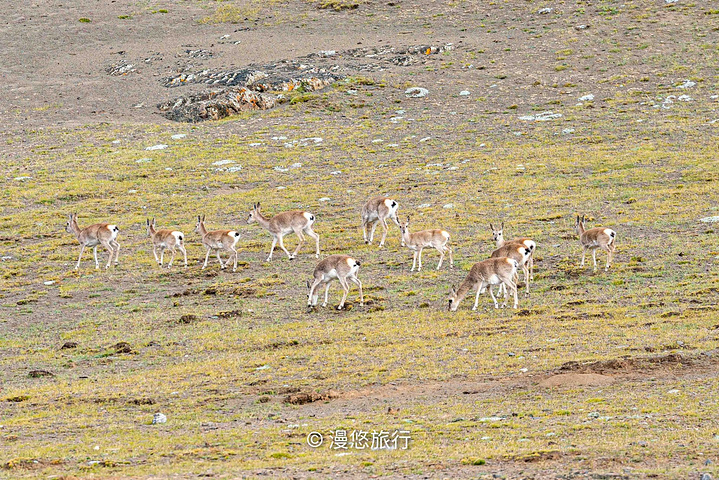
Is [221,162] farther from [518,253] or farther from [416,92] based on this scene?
[518,253]

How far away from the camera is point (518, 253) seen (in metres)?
23.2

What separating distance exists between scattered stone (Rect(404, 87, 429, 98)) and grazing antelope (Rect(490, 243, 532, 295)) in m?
34.6

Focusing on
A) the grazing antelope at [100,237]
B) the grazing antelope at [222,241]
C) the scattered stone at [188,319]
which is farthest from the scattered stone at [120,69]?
the scattered stone at [188,319]

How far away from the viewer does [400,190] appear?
129 ft

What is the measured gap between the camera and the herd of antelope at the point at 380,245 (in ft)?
73.8

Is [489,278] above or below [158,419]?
above

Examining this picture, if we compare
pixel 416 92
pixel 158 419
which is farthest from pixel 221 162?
pixel 158 419

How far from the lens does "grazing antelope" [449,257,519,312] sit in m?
22.0

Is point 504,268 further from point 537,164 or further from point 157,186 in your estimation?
point 157,186

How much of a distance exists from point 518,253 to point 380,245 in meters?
8.10

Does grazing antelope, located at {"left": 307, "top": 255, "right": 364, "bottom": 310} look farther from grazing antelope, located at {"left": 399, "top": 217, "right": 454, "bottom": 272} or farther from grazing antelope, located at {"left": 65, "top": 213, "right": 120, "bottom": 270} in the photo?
grazing antelope, located at {"left": 65, "top": 213, "right": 120, "bottom": 270}

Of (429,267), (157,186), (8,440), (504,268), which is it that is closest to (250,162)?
(157,186)

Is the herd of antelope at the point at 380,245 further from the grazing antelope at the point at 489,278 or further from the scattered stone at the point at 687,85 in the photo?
the scattered stone at the point at 687,85


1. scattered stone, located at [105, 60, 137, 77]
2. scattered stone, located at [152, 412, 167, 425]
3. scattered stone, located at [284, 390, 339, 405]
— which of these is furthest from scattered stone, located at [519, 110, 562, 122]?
scattered stone, located at [152, 412, 167, 425]
